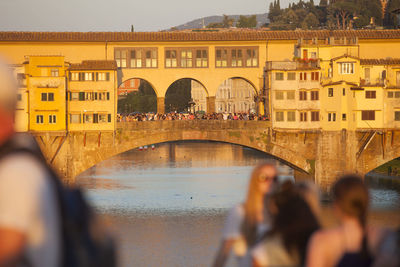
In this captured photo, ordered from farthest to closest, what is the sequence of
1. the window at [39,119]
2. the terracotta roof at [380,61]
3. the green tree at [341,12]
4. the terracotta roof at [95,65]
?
the green tree at [341,12], the terracotta roof at [380,61], the terracotta roof at [95,65], the window at [39,119]

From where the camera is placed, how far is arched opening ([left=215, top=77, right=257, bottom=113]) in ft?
280

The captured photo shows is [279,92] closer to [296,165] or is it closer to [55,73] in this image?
[296,165]

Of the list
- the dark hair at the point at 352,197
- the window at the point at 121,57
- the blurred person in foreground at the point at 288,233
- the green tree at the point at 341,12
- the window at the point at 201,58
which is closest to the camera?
the dark hair at the point at 352,197

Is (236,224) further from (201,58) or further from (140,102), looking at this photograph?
(140,102)

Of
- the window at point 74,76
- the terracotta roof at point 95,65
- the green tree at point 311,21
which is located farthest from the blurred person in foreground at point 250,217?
the green tree at point 311,21

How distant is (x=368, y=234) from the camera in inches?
137

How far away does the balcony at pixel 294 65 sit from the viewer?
129 ft

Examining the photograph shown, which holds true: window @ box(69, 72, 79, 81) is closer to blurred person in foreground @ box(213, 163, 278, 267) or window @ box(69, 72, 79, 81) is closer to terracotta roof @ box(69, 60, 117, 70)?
terracotta roof @ box(69, 60, 117, 70)

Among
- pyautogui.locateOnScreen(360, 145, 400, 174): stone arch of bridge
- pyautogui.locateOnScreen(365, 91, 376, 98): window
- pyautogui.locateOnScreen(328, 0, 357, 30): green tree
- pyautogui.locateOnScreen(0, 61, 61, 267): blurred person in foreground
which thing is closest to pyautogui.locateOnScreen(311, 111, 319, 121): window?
pyautogui.locateOnScreen(365, 91, 376, 98): window

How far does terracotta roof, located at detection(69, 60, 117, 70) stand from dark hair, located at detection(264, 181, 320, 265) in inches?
1400

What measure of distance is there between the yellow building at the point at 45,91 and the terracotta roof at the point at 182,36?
2.11 metres

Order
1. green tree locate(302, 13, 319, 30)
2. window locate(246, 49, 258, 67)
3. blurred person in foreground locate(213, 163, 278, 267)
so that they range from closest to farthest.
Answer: blurred person in foreground locate(213, 163, 278, 267)
window locate(246, 49, 258, 67)
green tree locate(302, 13, 319, 30)

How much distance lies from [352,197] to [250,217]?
94cm

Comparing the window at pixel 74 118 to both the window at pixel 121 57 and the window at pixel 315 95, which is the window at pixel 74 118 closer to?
the window at pixel 121 57
